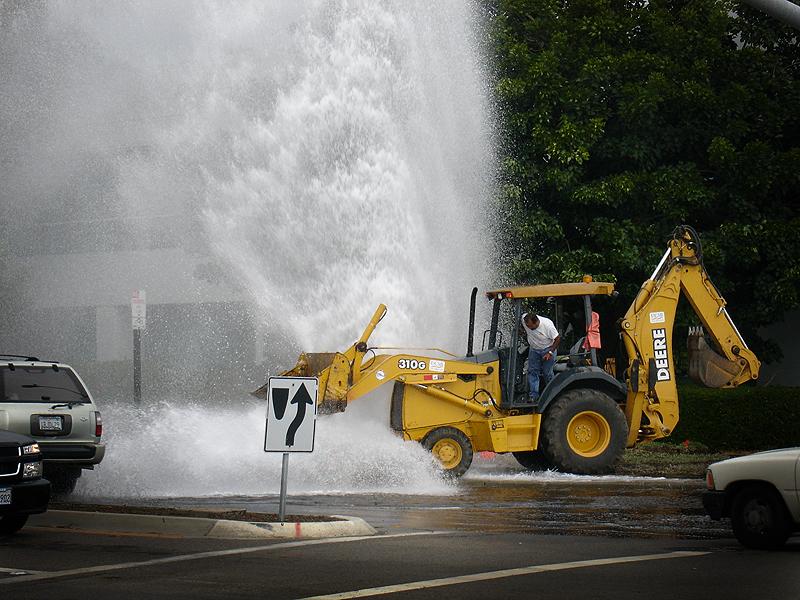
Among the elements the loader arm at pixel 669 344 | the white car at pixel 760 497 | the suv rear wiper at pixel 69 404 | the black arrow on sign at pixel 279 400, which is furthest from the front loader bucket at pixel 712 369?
the black arrow on sign at pixel 279 400

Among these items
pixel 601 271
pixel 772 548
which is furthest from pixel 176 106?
pixel 772 548

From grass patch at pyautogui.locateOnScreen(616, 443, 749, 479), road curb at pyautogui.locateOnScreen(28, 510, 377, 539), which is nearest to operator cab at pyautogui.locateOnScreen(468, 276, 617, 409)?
grass patch at pyautogui.locateOnScreen(616, 443, 749, 479)

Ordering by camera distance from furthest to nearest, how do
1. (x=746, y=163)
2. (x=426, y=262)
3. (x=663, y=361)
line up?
1. (x=746, y=163)
2. (x=426, y=262)
3. (x=663, y=361)

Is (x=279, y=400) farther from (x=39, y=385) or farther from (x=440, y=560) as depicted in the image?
(x=39, y=385)

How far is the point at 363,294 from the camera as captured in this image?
2147 cm

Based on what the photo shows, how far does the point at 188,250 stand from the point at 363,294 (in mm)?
7892

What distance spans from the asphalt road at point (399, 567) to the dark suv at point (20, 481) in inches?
11.0

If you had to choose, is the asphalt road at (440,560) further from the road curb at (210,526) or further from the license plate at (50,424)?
the license plate at (50,424)

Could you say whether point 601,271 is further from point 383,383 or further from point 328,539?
point 328,539

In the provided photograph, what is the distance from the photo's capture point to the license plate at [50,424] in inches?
625

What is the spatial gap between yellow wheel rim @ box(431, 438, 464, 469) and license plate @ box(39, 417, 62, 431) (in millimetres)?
5323

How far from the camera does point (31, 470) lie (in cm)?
1262

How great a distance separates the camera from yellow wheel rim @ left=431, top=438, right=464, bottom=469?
1883cm

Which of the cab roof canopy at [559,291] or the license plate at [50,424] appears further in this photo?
the cab roof canopy at [559,291]
